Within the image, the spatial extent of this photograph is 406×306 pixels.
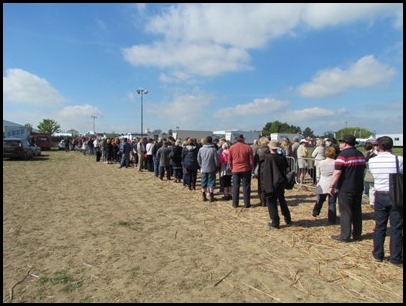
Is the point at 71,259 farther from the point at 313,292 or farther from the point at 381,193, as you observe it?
the point at 381,193

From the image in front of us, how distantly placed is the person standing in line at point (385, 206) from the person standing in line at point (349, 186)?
0.82 m

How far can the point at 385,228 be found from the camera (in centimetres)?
536

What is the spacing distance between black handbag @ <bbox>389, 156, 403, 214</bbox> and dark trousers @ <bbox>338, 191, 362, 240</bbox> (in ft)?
4.02

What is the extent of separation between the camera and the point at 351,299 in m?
4.18

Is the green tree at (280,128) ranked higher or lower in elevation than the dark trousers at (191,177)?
higher

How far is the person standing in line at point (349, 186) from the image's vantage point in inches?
248

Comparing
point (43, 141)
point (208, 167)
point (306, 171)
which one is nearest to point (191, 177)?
point (208, 167)

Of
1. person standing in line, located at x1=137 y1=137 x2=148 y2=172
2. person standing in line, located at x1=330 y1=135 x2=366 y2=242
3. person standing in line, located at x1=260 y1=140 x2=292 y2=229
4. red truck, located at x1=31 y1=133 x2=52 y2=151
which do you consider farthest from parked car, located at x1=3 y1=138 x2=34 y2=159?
person standing in line, located at x1=330 y1=135 x2=366 y2=242

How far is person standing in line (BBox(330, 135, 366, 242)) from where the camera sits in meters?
6.31

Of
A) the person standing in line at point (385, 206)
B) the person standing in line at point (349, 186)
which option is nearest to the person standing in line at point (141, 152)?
the person standing in line at point (349, 186)

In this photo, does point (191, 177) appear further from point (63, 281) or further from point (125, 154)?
point (125, 154)

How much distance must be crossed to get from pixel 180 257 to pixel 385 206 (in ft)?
10.7

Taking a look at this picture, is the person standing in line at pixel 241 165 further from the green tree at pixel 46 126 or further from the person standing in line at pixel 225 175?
the green tree at pixel 46 126

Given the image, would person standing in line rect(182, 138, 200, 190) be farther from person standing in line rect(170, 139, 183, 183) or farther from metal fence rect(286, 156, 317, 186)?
metal fence rect(286, 156, 317, 186)
